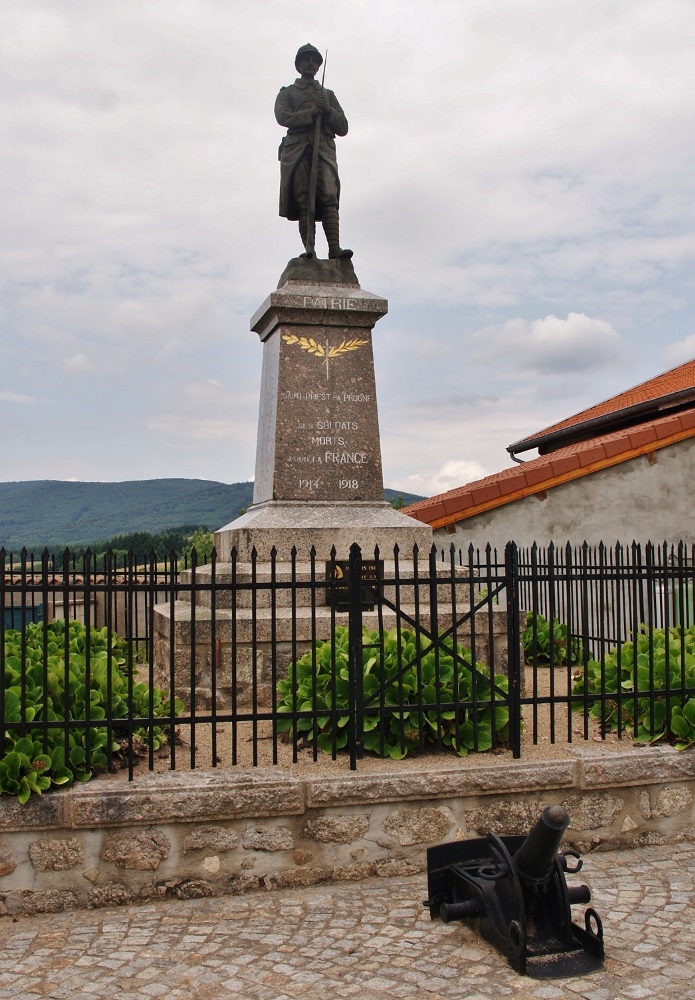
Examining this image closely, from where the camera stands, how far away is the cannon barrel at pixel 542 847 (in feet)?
12.4

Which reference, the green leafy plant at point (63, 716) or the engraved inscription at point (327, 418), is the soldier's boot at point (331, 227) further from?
the green leafy plant at point (63, 716)

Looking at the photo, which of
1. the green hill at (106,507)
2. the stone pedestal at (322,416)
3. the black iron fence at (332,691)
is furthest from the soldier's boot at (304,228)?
the green hill at (106,507)

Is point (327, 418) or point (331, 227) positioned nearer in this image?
point (327, 418)

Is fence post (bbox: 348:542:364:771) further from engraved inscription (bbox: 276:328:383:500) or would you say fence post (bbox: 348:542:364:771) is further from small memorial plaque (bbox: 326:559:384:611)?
engraved inscription (bbox: 276:328:383:500)

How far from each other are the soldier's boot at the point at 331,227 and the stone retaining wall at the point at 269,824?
5.99 m

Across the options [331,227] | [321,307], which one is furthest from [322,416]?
[331,227]

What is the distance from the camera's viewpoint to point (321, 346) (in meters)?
8.94

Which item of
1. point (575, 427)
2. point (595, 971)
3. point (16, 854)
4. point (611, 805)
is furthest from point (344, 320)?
point (575, 427)

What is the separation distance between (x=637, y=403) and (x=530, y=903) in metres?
13.0

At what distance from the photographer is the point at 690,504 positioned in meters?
12.8

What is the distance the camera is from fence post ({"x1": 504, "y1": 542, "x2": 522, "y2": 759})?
5473 millimetres

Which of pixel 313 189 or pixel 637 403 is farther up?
pixel 313 189

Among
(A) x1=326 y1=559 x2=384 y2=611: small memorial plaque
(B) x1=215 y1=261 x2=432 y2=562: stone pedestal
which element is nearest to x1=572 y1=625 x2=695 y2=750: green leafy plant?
(A) x1=326 y1=559 x2=384 y2=611: small memorial plaque

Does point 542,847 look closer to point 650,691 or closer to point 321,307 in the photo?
point 650,691
